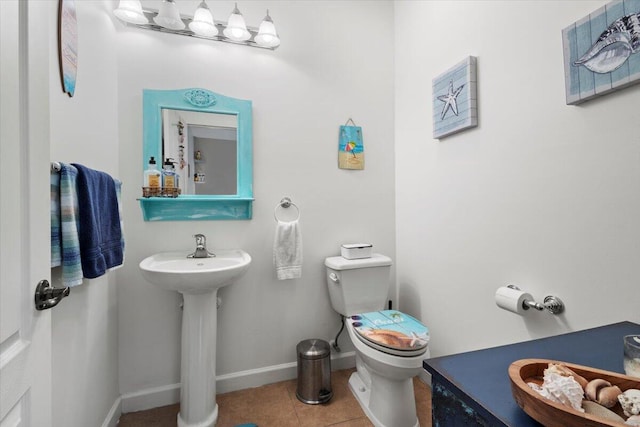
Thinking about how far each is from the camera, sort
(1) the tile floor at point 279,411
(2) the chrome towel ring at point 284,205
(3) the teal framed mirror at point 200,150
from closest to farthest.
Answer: (1) the tile floor at point 279,411, (3) the teal framed mirror at point 200,150, (2) the chrome towel ring at point 284,205

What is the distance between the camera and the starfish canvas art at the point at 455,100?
4.52 ft

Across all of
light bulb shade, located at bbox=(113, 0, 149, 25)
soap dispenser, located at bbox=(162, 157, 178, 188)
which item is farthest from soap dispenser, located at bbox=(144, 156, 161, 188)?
light bulb shade, located at bbox=(113, 0, 149, 25)

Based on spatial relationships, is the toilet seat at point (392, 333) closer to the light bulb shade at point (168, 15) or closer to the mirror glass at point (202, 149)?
the mirror glass at point (202, 149)

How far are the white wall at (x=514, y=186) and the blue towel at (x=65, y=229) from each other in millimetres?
1622

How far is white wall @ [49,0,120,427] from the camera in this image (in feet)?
3.10

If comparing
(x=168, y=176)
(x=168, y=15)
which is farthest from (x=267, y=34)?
(x=168, y=176)

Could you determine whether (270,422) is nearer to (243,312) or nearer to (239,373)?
(239,373)

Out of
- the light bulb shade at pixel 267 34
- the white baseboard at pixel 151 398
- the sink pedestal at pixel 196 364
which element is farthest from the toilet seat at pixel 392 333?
the light bulb shade at pixel 267 34

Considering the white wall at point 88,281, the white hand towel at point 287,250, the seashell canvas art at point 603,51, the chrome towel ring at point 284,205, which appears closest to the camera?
the seashell canvas art at point 603,51

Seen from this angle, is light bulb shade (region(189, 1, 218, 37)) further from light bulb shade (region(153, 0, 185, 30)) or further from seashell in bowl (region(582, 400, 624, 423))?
seashell in bowl (region(582, 400, 624, 423))

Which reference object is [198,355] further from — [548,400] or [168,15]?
[168,15]

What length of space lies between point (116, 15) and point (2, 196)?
1.40m

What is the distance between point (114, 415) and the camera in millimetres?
1418

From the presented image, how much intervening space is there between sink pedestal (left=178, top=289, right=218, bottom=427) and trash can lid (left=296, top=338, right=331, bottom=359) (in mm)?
510
